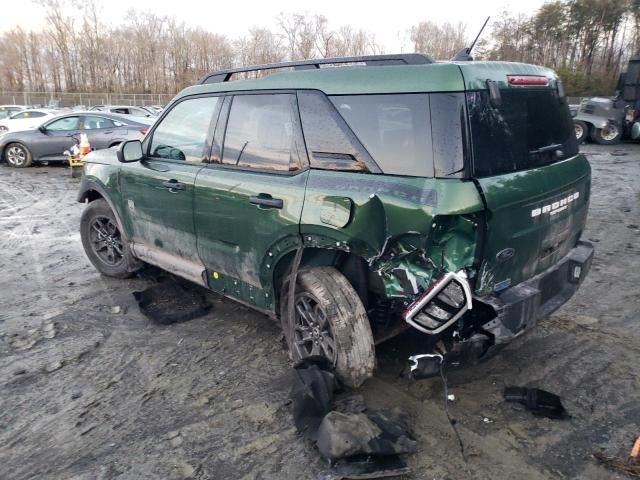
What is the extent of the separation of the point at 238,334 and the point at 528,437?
2245 mm

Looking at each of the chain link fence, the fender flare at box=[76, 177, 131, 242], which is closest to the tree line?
the chain link fence

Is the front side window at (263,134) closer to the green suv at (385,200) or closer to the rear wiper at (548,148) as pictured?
the green suv at (385,200)

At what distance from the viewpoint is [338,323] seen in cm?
306

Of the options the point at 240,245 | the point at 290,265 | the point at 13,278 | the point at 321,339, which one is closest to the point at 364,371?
the point at 321,339

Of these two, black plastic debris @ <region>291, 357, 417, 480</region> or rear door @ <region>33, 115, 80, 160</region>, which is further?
rear door @ <region>33, 115, 80, 160</region>

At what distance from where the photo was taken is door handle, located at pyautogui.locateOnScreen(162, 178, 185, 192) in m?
4.02

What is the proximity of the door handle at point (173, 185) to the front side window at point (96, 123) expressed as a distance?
10.7m

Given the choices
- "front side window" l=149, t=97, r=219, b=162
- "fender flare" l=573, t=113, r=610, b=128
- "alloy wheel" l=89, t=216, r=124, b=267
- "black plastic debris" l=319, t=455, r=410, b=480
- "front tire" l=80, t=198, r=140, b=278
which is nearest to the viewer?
"black plastic debris" l=319, t=455, r=410, b=480

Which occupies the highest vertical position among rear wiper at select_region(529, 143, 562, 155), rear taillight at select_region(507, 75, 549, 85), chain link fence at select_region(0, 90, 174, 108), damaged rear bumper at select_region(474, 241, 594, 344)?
chain link fence at select_region(0, 90, 174, 108)

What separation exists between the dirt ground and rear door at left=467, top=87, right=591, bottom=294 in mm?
822

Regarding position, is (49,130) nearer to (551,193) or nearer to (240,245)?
(240,245)

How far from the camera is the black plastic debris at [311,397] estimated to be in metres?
2.91

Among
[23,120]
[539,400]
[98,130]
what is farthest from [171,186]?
[23,120]

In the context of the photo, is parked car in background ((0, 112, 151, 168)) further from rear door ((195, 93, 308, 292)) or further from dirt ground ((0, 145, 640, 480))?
rear door ((195, 93, 308, 292))
